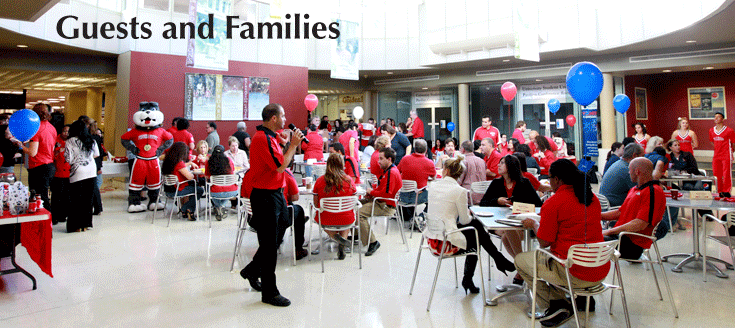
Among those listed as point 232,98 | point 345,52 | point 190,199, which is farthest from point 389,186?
point 232,98

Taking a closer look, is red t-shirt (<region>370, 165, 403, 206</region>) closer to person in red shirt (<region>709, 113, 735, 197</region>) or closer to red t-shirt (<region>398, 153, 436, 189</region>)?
red t-shirt (<region>398, 153, 436, 189</region>)

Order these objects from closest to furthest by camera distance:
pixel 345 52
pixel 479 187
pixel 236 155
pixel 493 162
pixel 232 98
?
pixel 479 187
pixel 493 162
pixel 236 155
pixel 345 52
pixel 232 98

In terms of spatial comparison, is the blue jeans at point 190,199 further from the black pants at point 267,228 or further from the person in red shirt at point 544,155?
the person in red shirt at point 544,155

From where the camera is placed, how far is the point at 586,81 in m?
3.74

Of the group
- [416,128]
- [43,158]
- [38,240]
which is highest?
[416,128]

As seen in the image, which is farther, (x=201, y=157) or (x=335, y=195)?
(x=201, y=157)

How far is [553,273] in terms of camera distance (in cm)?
295

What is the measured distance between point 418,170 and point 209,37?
583 centimetres

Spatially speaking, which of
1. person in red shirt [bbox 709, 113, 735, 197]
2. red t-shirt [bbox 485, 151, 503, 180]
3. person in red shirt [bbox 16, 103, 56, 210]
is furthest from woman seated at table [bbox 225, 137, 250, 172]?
person in red shirt [bbox 709, 113, 735, 197]

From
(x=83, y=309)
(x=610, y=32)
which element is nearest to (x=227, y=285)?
(x=83, y=309)

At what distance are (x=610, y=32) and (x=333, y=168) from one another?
31.0 ft

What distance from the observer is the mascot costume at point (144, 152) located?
24.3 feet

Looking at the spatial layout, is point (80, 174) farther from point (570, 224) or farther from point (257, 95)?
point (257, 95)

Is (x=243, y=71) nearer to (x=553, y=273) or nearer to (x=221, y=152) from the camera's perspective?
(x=221, y=152)
